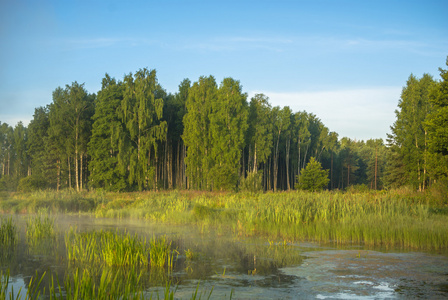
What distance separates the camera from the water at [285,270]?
7121 millimetres

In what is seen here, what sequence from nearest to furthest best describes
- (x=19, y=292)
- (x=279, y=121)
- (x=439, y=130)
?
(x=19, y=292), (x=439, y=130), (x=279, y=121)

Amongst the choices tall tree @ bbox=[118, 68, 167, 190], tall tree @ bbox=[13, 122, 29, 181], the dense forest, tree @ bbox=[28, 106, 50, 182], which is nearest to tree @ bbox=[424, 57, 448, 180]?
the dense forest

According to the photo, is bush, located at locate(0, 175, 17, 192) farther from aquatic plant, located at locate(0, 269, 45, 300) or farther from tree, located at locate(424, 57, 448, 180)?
aquatic plant, located at locate(0, 269, 45, 300)

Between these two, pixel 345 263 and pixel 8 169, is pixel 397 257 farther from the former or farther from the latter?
pixel 8 169

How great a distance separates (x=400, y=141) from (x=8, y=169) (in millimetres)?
61247

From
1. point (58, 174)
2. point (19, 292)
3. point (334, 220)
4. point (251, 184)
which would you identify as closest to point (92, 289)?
point (19, 292)

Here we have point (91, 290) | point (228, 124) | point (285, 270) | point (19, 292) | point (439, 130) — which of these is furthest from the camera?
point (228, 124)

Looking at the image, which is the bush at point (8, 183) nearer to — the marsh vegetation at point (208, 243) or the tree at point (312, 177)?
the marsh vegetation at point (208, 243)

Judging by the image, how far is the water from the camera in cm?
712

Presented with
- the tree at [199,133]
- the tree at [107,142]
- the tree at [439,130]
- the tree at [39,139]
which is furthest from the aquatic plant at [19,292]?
the tree at [39,139]

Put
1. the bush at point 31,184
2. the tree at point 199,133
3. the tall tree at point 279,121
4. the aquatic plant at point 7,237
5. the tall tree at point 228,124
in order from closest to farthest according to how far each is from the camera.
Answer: the aquatic plant at point 7,237 < the bush at point 31,184 < the tree at point 199,133 < the tall tree at point 228,124 < the tall tree at point 279,121

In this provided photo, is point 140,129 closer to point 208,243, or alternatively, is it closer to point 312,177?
point 312,177

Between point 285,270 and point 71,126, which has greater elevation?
point 71,126

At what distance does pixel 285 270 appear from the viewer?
28.8 ft
